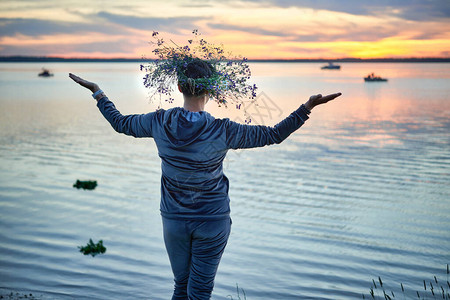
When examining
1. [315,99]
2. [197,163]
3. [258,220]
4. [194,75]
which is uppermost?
[194,75]

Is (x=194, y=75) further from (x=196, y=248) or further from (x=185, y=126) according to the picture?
(x=196, y=248)

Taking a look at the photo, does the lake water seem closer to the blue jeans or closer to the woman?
Result: the woman

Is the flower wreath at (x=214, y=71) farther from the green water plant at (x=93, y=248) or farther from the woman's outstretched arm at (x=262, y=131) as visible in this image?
the green water plant at (x=93, y=248)

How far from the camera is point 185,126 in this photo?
307 centimetres

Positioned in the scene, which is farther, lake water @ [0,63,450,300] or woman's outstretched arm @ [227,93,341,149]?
lake water @ [0,63,450,300]

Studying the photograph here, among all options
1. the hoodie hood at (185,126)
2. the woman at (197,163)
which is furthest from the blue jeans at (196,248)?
the hoodie hood at (185,126)

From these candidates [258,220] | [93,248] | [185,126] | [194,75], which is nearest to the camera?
[185,126]

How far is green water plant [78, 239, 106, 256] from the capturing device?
26.5ft

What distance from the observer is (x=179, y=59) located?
137 inches

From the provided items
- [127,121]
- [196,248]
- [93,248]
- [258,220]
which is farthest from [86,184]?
[196,248]

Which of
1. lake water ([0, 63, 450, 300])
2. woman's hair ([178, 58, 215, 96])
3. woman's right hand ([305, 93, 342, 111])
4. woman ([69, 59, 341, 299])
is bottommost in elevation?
lake water ([0, 63, 450, 300])

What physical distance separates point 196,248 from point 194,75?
1.23 m

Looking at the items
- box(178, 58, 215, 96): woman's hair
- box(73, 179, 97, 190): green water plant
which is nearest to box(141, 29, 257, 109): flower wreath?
box(178, 58, 215, 96): woman's hair

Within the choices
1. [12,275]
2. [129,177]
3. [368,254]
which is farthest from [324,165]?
[12,275]
